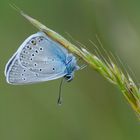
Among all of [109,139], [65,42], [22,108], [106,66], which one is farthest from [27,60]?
[22,108]

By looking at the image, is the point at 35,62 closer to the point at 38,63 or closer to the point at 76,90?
the point at 38,63

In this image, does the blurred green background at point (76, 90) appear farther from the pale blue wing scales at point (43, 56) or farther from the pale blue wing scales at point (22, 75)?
the pale blue wing scales at point (22, 75)

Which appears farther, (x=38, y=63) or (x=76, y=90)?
(x=76, y=90)

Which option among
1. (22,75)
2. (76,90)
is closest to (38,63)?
(22,75)

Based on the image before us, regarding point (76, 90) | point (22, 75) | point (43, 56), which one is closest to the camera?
point (22, 75)

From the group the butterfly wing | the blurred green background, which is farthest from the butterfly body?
the blurred green background

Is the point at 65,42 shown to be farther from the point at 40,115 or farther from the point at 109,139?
the point at 40,115

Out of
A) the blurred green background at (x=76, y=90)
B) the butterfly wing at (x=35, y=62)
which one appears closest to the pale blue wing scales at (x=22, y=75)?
the butterfly wing at (x=35, y=62)
